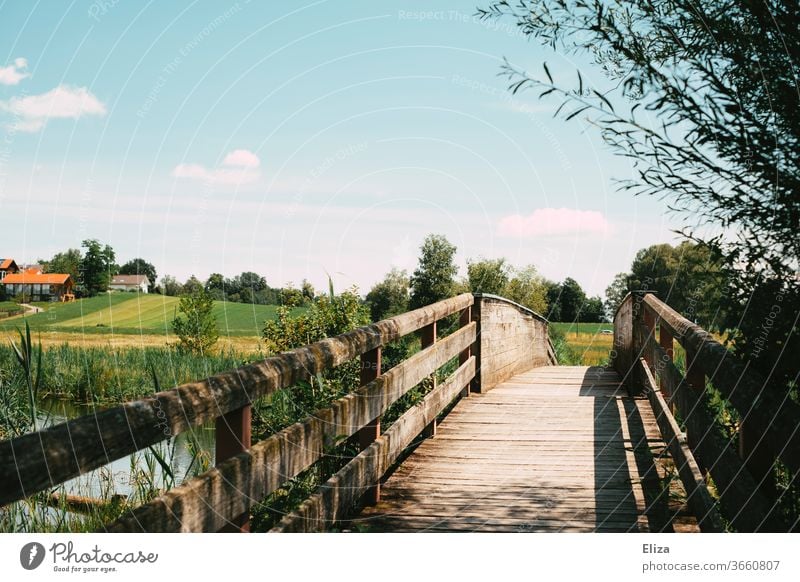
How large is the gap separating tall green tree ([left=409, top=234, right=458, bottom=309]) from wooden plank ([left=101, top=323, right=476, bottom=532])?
938 centimetres

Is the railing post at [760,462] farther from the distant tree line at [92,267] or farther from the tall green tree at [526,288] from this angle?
the tall green tree at [526,288]

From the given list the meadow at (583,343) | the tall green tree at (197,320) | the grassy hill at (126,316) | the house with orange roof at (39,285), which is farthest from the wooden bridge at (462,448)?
the meadow at (583,343)

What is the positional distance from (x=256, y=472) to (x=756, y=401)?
1.71 metres

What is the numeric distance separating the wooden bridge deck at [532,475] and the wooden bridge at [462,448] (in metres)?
0.01

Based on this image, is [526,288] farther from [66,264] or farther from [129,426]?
[129,426]

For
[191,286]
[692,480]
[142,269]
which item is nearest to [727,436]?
[692,480]

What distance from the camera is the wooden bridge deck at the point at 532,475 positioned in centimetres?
363

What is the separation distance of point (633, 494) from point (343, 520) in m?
1.63

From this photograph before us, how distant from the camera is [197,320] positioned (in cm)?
748

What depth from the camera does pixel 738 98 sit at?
93.0 inches

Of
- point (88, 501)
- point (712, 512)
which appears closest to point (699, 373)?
point (712, 512)

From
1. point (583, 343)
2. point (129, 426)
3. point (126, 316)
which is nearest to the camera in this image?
point (129, 426)

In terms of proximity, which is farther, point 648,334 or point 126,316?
point 126,316
